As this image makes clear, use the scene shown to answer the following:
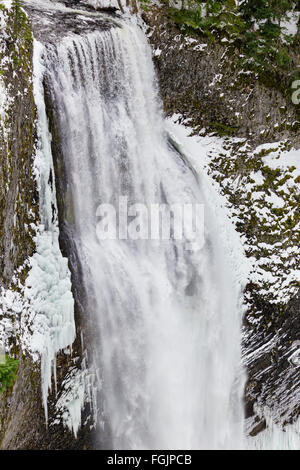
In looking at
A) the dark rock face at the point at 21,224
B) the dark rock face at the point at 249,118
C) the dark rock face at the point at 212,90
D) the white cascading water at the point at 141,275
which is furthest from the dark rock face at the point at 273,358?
the dark rock face at the point at 21,224

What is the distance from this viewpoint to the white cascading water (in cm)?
776

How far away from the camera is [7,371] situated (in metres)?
5.90

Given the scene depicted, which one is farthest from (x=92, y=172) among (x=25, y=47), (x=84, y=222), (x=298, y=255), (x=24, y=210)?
(x=298, y=255)

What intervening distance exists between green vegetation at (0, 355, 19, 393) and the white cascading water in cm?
188

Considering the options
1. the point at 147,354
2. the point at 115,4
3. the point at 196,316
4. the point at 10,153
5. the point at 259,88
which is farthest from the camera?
the point at 259,88

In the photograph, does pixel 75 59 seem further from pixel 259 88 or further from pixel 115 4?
pixel 259 88

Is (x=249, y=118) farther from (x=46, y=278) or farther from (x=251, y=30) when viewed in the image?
(x=46, y=278)

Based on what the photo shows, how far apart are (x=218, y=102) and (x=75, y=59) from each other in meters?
3.52

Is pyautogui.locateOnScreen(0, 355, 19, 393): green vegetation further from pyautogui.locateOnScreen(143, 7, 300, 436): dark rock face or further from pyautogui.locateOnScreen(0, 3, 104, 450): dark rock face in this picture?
pyautogui.locateOnScreen(143, 7, 300, 436): dark rock face

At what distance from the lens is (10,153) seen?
252 inches
